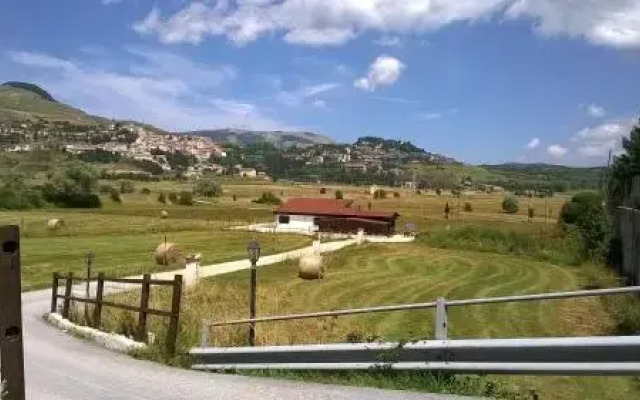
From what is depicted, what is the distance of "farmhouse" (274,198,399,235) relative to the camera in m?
77.9

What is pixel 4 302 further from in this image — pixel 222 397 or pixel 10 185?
pixel 10 185

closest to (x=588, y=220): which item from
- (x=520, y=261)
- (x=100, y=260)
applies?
(x=520, y=261)

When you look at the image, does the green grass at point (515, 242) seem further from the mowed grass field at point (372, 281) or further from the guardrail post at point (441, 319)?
the guardrail post at point (441, 319)

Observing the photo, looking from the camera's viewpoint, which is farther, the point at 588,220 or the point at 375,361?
the point at 588,220

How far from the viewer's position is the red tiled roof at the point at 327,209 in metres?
79.0

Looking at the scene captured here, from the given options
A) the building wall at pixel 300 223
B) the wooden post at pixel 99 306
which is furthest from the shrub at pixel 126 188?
the wooden post at pixel 99 306

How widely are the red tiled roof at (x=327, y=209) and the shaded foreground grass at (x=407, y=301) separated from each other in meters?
24.4

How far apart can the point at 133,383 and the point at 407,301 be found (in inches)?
823

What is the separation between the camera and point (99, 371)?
12.7 meters

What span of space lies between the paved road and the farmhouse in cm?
6167

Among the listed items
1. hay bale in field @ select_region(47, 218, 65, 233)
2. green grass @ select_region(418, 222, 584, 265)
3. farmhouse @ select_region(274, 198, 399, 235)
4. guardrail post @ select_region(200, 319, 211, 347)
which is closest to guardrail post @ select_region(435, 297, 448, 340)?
guardrail post @ select_region(200, 319, 211, 347)

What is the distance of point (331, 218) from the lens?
79.9 m

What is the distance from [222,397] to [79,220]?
68.9 m

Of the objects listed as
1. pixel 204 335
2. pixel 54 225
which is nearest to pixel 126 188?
pixel 54 225
